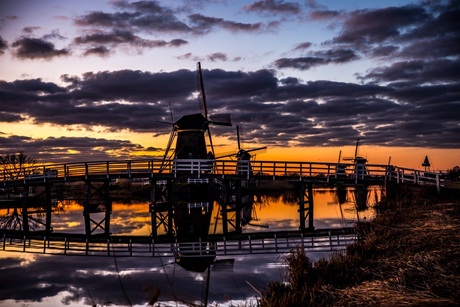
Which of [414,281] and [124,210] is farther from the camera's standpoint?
[124,210]

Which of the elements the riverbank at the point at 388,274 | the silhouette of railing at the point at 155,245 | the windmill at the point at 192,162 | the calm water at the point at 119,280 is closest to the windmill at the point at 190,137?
the windmill at the point at 192,162

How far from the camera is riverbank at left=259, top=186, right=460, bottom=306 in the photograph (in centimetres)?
568

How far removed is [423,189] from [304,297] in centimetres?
1871

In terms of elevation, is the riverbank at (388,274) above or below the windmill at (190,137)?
below

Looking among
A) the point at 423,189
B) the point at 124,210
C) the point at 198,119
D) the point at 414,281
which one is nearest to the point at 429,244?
the point at 414,281

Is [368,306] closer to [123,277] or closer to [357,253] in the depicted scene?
[357,253]

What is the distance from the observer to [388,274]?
23.4ft

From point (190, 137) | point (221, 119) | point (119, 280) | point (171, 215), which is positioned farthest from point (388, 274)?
point (221, 119)

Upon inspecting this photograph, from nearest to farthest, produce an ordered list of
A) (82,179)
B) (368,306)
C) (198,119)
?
(368,306), (82,179), (198,119)

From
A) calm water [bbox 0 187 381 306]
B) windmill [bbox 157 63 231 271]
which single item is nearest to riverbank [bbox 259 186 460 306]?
calm water [bbox 0 187 381 306]

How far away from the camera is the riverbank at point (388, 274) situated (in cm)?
568

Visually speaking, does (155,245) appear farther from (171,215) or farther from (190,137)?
(190,137)

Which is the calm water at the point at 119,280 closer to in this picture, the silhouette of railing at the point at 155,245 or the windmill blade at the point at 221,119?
the silhouette of railing at the point at 155,245

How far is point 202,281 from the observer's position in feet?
40.5
